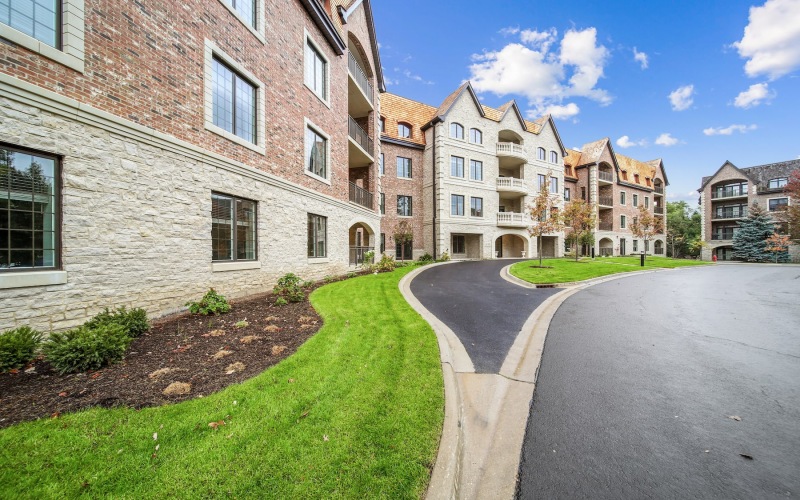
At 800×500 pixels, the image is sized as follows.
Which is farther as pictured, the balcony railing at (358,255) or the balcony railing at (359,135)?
the balcony railing at (358,255)

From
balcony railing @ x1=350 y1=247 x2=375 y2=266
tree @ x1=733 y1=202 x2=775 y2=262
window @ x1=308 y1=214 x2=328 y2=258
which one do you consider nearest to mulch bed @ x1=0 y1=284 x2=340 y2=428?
window @ x1=308 y1=214 x2=328 y2=258

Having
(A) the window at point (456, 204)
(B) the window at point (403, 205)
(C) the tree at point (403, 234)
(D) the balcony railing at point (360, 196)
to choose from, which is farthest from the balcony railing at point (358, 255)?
(A) the window at point (456, 204)

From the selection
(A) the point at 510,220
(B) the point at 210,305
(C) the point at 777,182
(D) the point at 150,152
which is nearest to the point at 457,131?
(A) the point at 510,220

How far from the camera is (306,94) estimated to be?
1191 cm

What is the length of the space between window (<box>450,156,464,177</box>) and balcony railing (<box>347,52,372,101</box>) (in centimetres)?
934

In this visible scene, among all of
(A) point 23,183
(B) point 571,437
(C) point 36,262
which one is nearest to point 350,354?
(B) point 571,437

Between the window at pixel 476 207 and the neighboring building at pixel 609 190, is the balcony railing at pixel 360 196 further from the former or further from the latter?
the neighboring building at pixel 609 190

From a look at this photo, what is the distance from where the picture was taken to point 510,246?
30703 mm

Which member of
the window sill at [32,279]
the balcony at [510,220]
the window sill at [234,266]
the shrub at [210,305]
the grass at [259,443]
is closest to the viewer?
the grass at [259,443]

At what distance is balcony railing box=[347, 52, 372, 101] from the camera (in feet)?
53.1

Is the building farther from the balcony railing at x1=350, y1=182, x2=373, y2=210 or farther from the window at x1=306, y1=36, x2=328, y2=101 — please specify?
the window at x1=306, y1=36, x2=328, y2=101

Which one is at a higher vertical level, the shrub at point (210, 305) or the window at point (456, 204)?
the window at point (456, 204)

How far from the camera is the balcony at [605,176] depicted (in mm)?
35156

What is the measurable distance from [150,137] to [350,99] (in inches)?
524
